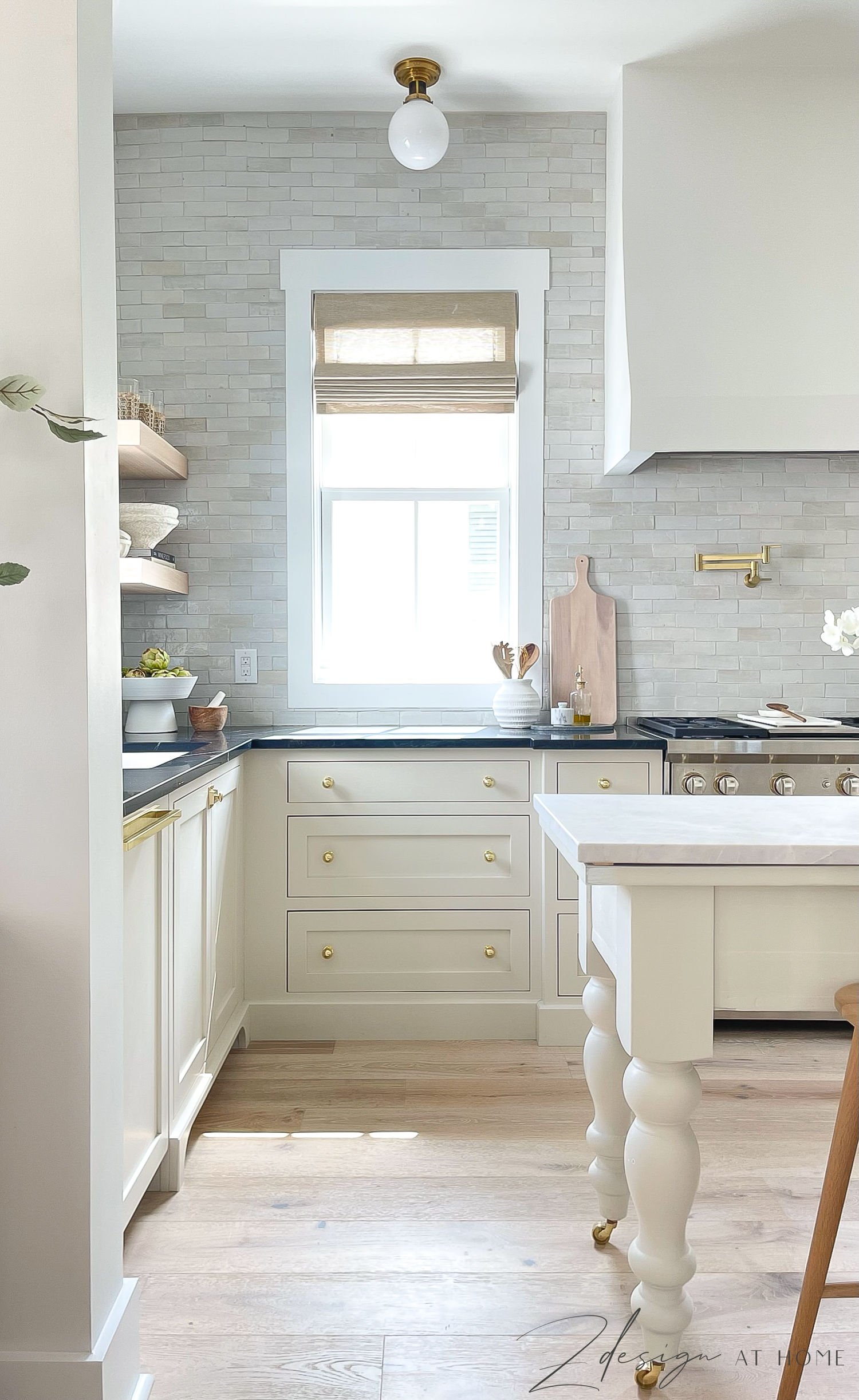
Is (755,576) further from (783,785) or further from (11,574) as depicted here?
(11,574)

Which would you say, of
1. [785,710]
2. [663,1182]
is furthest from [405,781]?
[663,1182]

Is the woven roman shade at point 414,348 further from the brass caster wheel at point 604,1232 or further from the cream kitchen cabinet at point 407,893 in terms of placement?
the brass caster wheel at point 604,1232

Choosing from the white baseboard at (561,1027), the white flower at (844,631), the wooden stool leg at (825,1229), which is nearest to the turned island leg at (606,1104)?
the wooden stool leg at (825,1229)

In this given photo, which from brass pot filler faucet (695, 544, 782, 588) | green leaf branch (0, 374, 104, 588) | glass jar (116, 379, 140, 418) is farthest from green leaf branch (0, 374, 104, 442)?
brass pot filler faucet (695, 544, 782, 588)

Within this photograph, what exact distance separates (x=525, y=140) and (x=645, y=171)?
0.55 meters

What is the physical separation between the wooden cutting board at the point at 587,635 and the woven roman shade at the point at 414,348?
0.72 metres

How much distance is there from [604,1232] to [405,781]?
1393 mm

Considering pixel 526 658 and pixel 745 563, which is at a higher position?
pixel 745 563

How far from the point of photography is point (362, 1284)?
1707 millimetres

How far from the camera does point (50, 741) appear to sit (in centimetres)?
128

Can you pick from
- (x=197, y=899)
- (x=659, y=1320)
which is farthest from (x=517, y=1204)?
(x=197, y=899)

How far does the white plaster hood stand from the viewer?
3.00 m

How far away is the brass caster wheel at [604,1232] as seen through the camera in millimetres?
1812

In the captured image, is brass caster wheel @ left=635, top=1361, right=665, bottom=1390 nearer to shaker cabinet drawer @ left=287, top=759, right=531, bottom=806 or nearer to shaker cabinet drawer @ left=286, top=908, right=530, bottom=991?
shaker cabinet drawer @ left=286, top=908, right=530, bottom=991
